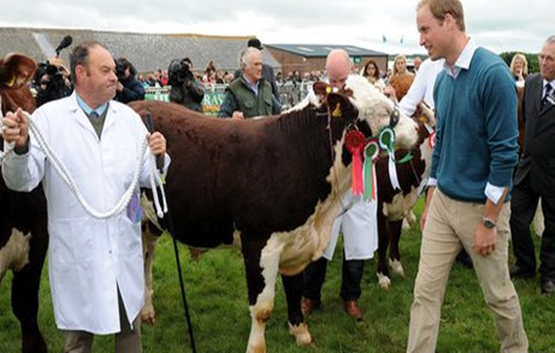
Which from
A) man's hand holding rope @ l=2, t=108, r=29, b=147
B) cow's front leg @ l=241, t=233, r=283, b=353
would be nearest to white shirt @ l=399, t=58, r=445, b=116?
cow's front leg @ l=241, t=233, r=283, b=353

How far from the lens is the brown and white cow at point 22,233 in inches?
161

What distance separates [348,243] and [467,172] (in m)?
1.96

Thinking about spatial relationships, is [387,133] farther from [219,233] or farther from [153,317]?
[153,317]

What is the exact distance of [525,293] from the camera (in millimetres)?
6184

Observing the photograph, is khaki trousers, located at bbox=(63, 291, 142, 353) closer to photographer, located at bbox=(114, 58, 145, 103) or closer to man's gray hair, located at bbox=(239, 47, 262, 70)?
man's gray hair, located at bbox=(239, 47, 262, 70)

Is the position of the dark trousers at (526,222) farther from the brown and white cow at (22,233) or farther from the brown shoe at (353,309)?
the brown and white cow at (22,233)

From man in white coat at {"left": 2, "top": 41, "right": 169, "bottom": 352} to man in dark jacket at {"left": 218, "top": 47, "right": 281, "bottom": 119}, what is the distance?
2.86 m

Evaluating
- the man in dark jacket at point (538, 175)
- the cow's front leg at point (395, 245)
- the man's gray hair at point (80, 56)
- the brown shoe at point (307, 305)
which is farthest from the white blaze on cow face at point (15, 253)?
the man in dark jacket at point (538, 175)

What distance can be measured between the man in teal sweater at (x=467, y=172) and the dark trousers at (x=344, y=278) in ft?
5.33

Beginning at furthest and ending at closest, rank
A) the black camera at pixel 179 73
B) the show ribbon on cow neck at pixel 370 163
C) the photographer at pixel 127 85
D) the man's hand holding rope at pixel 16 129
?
the photographer at pixel 127 85
the black camera at pixel 179 73
the show ribbon on cow neck at pixel 370 163
the man's hand holding rope at pixel 16 129

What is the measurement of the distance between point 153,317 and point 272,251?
6.09 ft

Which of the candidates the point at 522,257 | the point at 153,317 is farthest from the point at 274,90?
the point at 522,257

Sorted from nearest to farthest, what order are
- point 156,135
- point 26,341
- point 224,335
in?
point 156,135, point 26,341, point 224,335

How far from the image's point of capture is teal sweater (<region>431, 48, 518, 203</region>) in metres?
3.49
